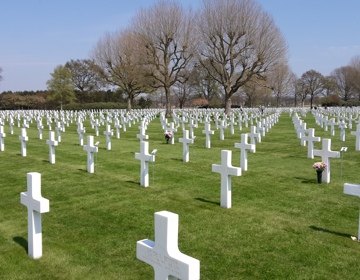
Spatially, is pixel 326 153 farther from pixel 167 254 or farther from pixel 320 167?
pixel 167 254

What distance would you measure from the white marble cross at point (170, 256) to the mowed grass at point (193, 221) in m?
1.44

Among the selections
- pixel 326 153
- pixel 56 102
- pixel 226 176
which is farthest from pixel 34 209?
pixel 56 102

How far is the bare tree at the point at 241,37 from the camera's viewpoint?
32969 mm

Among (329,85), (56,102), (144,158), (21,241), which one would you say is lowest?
(21,241)

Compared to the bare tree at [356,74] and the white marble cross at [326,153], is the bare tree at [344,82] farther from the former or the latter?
the white marble cross at [326,153]

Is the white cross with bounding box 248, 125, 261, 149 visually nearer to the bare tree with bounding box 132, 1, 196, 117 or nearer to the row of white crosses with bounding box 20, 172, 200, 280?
the row of white crosses with bounding box 20, 172, 200, 280

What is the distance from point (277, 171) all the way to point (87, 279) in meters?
6.69

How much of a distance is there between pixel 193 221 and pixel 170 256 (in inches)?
129

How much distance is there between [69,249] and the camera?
4.89 metres

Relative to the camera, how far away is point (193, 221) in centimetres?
587

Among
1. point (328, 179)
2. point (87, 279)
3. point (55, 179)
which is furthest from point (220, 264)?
point (55, 179)

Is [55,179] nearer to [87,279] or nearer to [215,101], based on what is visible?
[87,279]

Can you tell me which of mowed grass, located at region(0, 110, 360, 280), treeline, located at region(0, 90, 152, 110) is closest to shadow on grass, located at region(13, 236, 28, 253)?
mowed grass, located at region(0, 110, 360, 280)

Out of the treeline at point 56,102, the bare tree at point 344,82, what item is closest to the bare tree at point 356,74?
the bare tree at point 344,82
